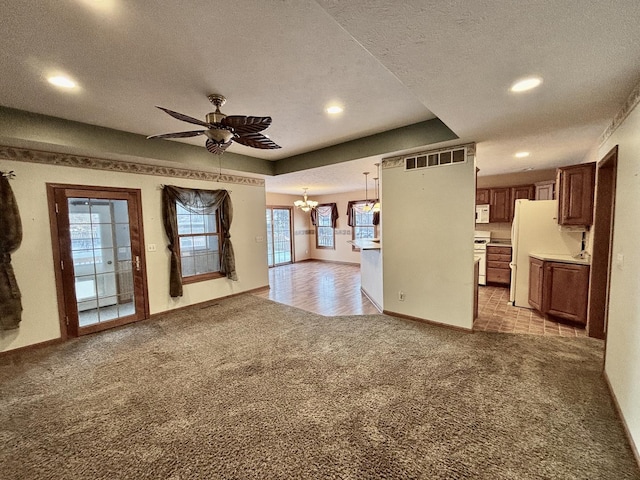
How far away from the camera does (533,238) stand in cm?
424

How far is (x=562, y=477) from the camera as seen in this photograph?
1499 millimetres

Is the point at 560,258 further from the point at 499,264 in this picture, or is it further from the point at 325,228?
the point at 325,228

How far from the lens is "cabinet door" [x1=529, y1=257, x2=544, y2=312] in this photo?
3.91 meters

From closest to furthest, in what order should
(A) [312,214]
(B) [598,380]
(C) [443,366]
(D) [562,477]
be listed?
(D) [562,477]
(B) [598,380]
(C) [443,366]
(A) [312,214]

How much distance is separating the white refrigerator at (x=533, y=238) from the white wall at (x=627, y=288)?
1.96m

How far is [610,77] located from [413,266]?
2645 millimetres

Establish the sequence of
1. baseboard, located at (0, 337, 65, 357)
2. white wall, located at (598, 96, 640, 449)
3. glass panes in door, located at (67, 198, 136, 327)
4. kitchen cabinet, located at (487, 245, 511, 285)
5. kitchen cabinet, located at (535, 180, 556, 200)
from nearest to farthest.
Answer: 1. white wall, located at (598, 96, 640, 449)
2. baseboard, located at (0, 337, 65, 357)
3. glass panes in door, located at (67, 198, 136, 327)
4. kitchen cabinet, located at (535, 180, 556, 200)
5. kitchen cabinet, located at (487, 245, 511, 285)

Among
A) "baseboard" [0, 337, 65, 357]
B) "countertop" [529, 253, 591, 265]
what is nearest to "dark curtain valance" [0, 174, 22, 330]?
"baseboard" [0, 337, 65, 357]

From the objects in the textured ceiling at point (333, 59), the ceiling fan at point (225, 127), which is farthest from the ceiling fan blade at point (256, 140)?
the textured ceiling at point (333, 59)

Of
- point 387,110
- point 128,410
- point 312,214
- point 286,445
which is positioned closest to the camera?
point 286,445

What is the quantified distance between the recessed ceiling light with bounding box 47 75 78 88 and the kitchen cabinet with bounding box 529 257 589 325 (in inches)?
227

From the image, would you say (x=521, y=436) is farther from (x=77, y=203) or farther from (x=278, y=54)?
(x=77, y=203)

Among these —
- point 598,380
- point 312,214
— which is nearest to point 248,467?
point 598,380

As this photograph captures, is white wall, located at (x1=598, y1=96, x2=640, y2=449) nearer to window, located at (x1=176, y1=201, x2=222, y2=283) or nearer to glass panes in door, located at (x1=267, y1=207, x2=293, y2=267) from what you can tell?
window, located at (x1=176, y1=201, x2=222, y2=283)
